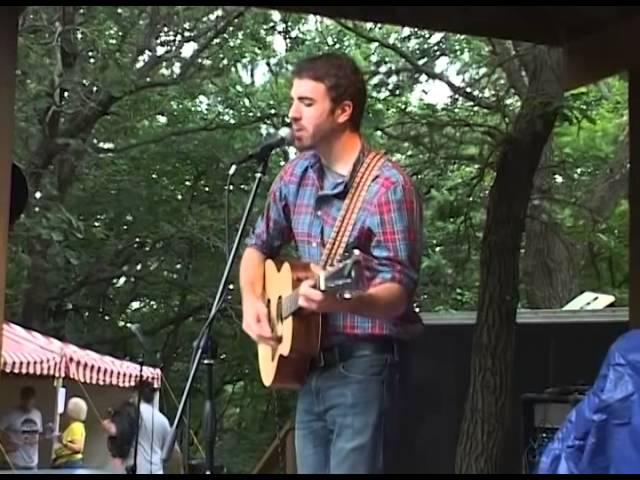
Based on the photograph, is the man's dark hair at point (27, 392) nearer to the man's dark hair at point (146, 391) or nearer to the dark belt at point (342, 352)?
the man's dark hair at point (146, 391)

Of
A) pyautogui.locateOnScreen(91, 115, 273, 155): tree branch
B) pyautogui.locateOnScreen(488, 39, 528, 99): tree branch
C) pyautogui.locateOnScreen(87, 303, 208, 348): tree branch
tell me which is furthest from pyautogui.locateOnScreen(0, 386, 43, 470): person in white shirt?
pyautogui.locateOnScreen(488, 39, 528, 99): tree branch

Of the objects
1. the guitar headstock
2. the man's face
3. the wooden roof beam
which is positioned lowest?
the guitar headstock

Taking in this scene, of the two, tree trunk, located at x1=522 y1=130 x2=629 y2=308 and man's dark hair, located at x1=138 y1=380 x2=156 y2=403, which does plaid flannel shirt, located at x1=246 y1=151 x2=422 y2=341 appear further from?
tree trunk, located at x1=522 y1=130 x2=629 y2=308

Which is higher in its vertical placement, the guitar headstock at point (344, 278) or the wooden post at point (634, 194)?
the wooden post at point (634, 194)

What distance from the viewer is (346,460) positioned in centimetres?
302

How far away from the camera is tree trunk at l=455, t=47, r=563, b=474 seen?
16.0 feet

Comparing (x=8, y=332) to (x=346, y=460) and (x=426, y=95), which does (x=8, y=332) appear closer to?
(x=426, y=95)

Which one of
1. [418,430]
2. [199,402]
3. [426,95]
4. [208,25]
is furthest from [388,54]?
[199,402]

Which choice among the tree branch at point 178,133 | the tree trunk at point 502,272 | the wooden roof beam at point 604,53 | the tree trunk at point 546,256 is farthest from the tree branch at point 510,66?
the tree branch at point 178,133

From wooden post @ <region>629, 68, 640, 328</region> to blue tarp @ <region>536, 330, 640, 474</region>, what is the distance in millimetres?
1324

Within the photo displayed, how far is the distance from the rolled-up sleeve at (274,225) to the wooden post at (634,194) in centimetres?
127

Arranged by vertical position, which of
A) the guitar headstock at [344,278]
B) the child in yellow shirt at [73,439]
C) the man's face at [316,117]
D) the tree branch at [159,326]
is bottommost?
the child in yellow shirt at [73,439]

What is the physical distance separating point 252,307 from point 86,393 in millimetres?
2938

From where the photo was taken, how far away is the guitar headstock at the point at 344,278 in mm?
2834
